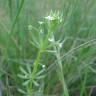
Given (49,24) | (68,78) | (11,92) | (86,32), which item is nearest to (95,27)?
(86,32)

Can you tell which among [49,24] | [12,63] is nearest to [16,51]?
[12,63]

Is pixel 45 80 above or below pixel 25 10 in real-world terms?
below

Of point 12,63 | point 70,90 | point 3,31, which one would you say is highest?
point 3,31

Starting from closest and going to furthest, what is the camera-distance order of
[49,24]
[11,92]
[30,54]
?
[49,24], [11,92], [30,54]

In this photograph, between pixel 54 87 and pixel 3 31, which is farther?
pixel 3 31

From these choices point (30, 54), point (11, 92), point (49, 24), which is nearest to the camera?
point (49, 24)

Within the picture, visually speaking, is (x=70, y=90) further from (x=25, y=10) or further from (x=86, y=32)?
(x=25, y=10)
